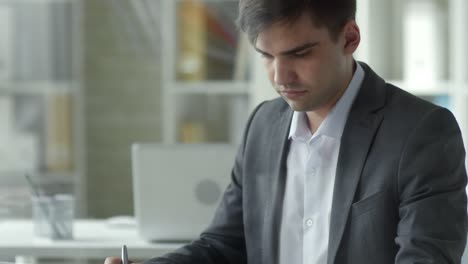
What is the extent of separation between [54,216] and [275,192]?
3.41ft

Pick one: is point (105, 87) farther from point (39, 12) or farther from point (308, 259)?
point (308, 259)

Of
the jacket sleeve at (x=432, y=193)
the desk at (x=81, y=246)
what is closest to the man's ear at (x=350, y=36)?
the jacket sleeve at (x=432, y=193)

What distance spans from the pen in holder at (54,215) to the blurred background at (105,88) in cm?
139

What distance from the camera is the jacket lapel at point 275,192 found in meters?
1.80

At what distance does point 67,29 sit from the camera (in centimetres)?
428

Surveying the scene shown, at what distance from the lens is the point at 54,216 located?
8.74 feet

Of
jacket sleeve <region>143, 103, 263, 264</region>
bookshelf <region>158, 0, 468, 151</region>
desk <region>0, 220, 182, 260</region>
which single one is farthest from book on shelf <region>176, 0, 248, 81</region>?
jacket sleeve <region>143, 103, 263, 264</region>

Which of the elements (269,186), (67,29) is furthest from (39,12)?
(269,186)

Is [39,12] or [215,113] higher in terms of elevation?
[39,12]

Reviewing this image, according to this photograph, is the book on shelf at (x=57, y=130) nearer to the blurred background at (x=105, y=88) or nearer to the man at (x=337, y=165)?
the blurred background at (x=105, y=88)

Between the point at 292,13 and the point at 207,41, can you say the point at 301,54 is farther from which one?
the point at 207,41

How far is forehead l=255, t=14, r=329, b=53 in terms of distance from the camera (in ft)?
5.22

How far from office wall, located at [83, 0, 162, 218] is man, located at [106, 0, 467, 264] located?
112 inches

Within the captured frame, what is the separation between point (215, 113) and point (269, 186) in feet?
7.68
